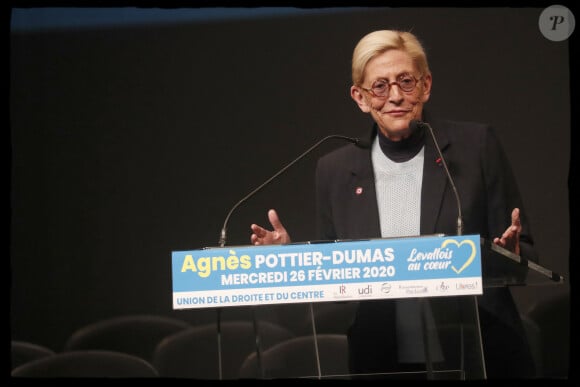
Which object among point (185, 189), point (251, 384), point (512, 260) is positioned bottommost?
point (251, 384)

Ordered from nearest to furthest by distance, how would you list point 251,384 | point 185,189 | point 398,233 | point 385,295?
point 385,295, point 251,384, point 398,233, point 185,189

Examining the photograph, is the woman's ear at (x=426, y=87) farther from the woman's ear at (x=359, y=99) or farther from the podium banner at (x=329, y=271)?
the podium banner at (x=329, y=271)

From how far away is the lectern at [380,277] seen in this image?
150 inches

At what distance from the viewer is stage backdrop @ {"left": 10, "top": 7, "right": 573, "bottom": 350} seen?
5469 millimetres

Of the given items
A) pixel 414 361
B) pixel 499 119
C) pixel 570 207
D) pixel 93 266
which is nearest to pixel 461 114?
pixel 499 119

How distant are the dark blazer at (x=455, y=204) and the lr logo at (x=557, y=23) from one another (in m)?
0.60

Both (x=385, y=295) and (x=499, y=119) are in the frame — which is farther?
(x=499, y=119)

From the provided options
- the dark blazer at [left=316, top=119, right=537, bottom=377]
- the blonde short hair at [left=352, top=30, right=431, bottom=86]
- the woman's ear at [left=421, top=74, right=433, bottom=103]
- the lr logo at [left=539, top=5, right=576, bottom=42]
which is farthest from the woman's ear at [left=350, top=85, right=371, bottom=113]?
the lr logo at [left=539, top=5, right=576, bottom=42]

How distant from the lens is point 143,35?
5922 mm

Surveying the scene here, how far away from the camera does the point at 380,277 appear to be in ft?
12.7

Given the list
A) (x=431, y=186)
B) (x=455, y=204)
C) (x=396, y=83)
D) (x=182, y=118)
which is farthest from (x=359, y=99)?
(x=182, y=118)

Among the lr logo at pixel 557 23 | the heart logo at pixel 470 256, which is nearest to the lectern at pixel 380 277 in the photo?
the heart logo at pixel 470 256

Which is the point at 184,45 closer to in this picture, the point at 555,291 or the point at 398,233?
the point at 398,233

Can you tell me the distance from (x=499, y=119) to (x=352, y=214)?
3.09 feet
